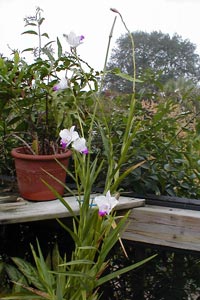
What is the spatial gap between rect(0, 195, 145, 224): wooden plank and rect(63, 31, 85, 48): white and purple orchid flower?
0.47m

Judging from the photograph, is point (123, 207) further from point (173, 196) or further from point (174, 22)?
point (174, 22)

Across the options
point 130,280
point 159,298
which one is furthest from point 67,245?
point 159,298

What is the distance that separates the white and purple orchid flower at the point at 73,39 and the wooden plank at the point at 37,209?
468mm

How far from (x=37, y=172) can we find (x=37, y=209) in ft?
0.46

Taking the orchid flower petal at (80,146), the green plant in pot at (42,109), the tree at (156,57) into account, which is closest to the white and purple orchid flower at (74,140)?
the orchid flower petal at (80,146)

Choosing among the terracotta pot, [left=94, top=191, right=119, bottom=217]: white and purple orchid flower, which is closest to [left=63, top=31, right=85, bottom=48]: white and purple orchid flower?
the terracotta pot

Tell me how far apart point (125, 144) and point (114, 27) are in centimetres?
33

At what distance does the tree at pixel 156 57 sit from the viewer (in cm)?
214

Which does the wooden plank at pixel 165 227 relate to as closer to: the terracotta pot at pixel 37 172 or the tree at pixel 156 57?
the terracotta pot at pixel 37 172

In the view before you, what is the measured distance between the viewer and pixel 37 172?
3.86 feet

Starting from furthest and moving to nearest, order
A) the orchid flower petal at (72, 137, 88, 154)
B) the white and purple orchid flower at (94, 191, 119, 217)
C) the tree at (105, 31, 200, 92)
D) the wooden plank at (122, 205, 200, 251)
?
the tree at (105, 31, 200, 92) < the wooden plank at (122, 205, 200, 251) < the orchid flower petal at (72, 137, 88, 154) < the white and purple orchid flower at (94, 191, 119, 217)

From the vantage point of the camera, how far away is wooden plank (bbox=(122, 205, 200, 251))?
109cm

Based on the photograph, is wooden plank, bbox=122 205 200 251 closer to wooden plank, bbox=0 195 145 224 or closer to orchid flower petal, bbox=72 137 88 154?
wooden plank, bbox=0 195 145 224

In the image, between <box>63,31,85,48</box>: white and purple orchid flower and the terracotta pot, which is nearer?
<box>63,31,85,48</box>: white and purple orchid flower
